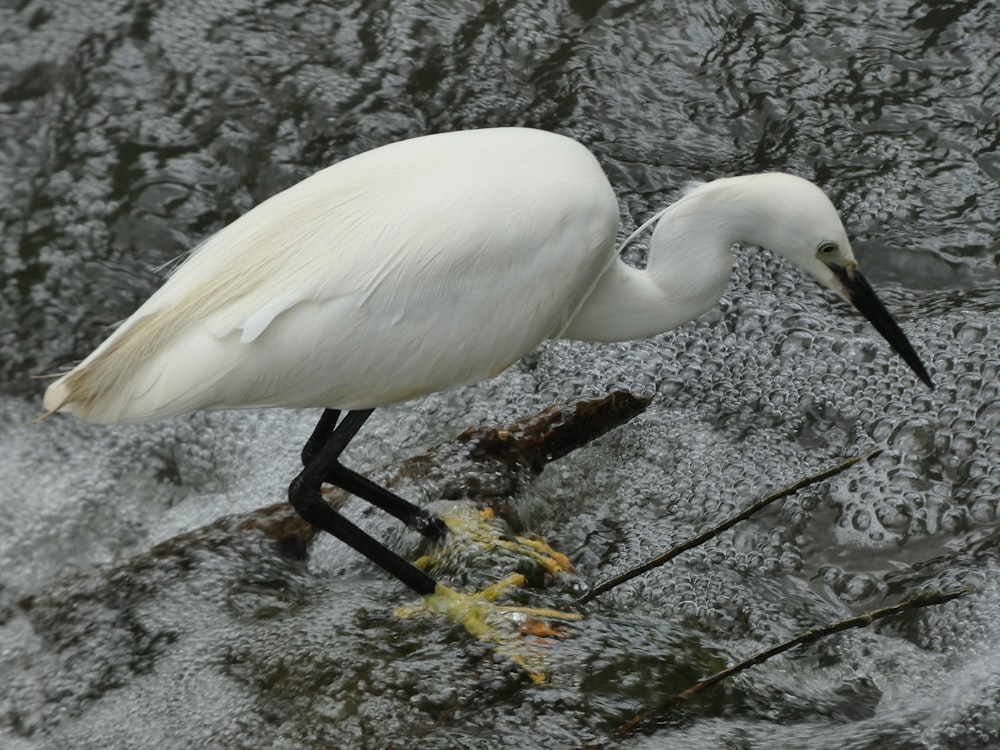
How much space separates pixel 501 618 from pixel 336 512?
0.50 m

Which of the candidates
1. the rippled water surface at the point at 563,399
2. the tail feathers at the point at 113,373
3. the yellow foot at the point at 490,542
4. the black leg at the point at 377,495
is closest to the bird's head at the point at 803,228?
the rippled water surface at the point at 563,399

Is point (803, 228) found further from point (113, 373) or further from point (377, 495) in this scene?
point (113, 373)

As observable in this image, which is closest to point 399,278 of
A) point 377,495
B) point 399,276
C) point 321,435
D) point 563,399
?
point 399,276

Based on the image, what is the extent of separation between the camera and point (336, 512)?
9.88 ft

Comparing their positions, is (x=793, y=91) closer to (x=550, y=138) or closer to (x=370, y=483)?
(x=550, y=138)

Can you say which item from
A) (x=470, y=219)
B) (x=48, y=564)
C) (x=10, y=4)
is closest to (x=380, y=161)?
(x=470, y=219)

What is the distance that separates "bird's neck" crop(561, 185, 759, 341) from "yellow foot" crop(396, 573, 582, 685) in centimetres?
70

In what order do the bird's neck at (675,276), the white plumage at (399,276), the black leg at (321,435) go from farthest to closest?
the black leg at (321,435)
the bird's neck at (675,276)
the white plumage at (399,276)

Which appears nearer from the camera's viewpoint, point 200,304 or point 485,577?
point 200,304

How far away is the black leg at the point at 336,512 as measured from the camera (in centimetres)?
293

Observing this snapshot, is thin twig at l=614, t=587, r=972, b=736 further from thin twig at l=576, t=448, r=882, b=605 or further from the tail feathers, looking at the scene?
the tail feathers

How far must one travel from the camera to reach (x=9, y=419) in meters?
3.88

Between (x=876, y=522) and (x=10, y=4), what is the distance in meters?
4.05

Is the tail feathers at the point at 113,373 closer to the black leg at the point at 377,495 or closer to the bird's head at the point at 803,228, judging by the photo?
the black leg at the point at 377,495
